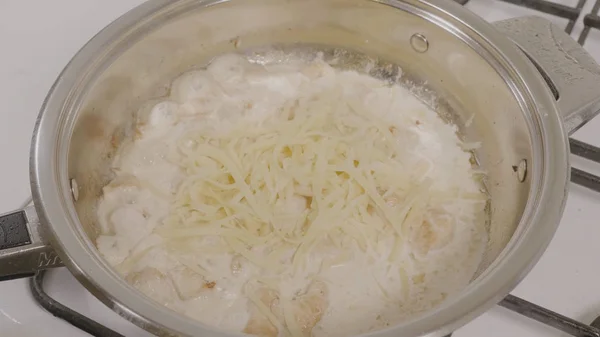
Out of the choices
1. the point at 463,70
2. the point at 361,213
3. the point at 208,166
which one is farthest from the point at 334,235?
the point at 463,70

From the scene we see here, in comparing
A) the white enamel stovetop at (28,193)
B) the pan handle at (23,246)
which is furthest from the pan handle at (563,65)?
the pan handle at (23,246)

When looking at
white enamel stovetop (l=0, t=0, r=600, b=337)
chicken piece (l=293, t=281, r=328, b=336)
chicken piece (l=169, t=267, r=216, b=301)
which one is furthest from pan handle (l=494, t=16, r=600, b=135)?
chicken piece (l=169, t=267, r=216, b=301)

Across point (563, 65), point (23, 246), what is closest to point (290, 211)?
point (23, 246)

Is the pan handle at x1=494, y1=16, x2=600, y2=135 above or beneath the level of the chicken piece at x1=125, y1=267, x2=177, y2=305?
above

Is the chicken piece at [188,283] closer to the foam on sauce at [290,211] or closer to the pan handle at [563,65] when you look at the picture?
the foam on sauce at [290,211]

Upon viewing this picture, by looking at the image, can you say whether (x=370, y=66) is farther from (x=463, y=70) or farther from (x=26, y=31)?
(x=26, y=31)

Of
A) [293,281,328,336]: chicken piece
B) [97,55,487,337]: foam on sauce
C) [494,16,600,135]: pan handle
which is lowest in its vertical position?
[293,281,328,336]: chicken piece

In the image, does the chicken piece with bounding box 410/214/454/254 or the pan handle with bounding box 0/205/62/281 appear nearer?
the pan handle with bounding box 0/205/62/281

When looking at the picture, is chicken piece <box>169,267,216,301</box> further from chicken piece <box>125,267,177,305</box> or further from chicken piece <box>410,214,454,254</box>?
chicken piece <box>410,214,454,254</box>
